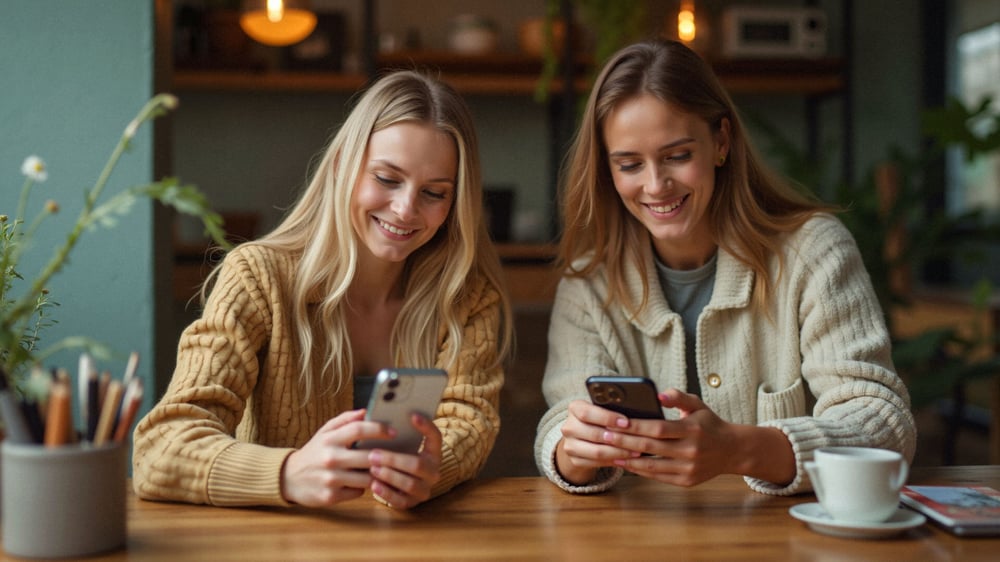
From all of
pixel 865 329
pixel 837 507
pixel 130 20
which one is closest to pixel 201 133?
pixel 130 20

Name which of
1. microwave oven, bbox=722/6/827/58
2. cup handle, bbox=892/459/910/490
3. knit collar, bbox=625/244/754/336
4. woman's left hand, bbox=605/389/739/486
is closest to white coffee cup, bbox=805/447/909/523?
cup handle, bbox=892/459/910/490

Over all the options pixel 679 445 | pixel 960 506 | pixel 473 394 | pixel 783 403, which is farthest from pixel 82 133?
pixel 960 506

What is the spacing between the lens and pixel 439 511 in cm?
121

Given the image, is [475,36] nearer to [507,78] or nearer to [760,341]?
[507,78]

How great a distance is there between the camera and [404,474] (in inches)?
46.1

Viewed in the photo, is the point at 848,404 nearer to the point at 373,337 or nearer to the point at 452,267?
the point at 452,267

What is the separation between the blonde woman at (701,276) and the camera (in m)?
1.56

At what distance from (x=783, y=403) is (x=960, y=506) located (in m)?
0.48

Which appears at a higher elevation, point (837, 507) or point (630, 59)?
point (630, 59)

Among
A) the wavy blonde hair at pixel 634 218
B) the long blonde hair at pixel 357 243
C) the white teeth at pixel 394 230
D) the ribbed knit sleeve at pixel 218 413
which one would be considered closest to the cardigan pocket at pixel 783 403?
the wavy blonde hair at pixel 634 218

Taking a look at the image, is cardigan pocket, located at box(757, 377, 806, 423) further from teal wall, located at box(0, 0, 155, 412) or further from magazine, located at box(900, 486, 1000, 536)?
teal wall, located at box(0, 0, 155, 412)

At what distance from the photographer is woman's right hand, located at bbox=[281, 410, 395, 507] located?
114 cm

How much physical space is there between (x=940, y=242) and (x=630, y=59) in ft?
9.83

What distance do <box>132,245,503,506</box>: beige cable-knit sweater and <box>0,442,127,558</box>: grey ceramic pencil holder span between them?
22 centimetres
